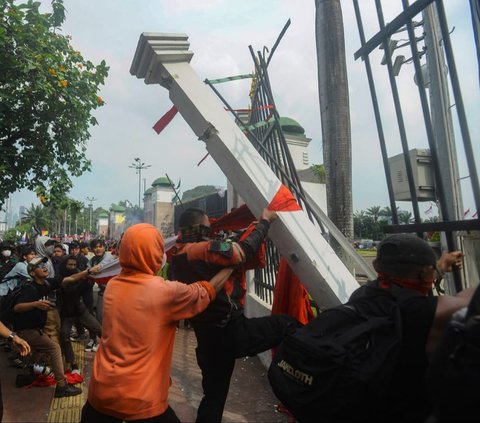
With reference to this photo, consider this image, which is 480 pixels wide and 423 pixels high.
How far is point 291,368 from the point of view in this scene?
59.9 inches

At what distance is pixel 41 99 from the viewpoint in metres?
6.59

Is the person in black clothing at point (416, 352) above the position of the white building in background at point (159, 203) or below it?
below

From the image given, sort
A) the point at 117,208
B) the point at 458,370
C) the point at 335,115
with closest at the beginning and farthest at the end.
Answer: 1. the point at 458,370
2. the point at 335,115
3. the point at 117,208

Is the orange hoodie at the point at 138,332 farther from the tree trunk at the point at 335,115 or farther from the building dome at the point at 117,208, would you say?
the building dome at the point at 117,208

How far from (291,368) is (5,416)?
11.7 ft

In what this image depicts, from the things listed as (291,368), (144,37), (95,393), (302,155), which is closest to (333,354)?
(291,368)

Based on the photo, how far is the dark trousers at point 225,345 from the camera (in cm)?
238

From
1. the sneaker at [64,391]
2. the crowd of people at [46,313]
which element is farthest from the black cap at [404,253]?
the sneaker at [64,391]

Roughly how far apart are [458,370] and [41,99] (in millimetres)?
7305

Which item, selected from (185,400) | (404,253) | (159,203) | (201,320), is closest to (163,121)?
(201,320)

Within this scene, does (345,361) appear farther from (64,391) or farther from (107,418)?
(64,391)

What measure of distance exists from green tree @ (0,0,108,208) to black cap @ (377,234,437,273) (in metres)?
6.26

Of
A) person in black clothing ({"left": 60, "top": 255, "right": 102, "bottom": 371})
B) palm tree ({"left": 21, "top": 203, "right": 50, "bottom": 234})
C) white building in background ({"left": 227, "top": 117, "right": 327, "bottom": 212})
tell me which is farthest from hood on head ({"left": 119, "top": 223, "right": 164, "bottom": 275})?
palm tree ({"left": 21, "top": 203, "right": 50, "bottom": 234})

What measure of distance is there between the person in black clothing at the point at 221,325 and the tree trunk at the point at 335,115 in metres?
1.50
